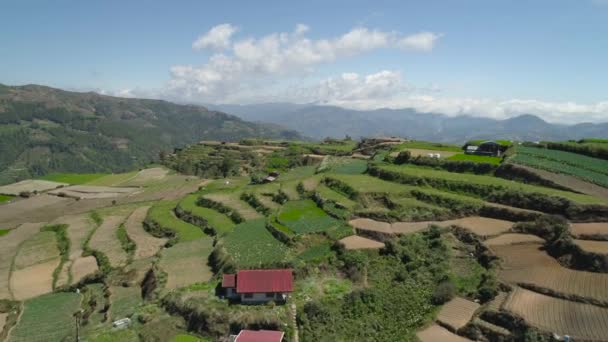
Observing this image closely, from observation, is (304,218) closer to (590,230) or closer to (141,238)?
(141,238)

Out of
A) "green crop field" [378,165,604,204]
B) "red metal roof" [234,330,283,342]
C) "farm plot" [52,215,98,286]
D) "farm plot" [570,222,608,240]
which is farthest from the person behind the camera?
"farm plot" [52,215,98,286]

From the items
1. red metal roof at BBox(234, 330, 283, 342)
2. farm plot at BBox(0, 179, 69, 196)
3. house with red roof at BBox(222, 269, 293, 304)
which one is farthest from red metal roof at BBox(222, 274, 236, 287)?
farm plot at BBox(0, 179, 69, 196)

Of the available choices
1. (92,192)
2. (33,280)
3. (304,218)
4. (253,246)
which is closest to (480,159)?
(304,218)

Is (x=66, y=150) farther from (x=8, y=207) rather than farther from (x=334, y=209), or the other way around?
(x=334, y=209)

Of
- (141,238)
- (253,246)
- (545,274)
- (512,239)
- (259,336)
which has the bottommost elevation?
(141,238)

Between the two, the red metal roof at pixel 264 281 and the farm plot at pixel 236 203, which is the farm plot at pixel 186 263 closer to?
the farm plot at pixel 236 203

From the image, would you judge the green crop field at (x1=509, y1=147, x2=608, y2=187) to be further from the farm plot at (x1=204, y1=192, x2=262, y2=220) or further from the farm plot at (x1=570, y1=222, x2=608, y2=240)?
the farm plot at (x1=204, y1=192, x2=262, y2=220)

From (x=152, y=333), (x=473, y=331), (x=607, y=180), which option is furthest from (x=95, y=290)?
(x=607, y=180)
